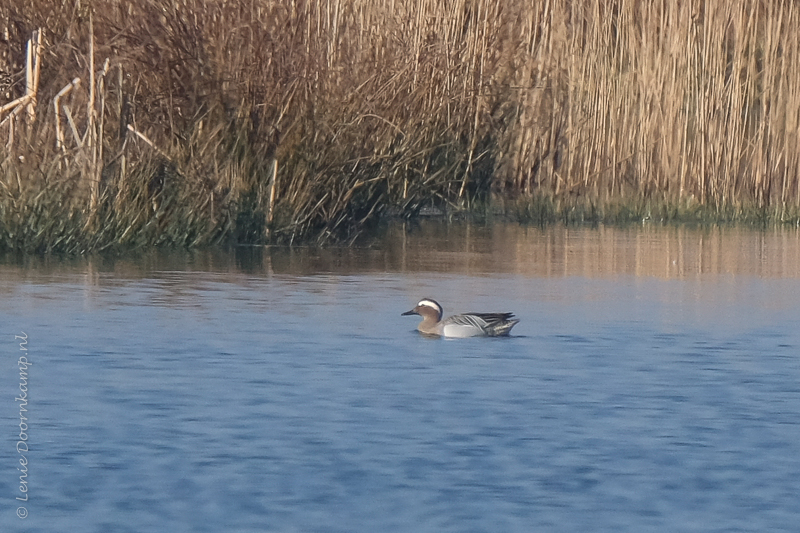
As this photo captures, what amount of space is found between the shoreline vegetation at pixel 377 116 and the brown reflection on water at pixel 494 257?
352 mm

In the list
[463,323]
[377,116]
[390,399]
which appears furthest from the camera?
[377,116]

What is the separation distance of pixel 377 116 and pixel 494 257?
142 cm

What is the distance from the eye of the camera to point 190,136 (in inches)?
461

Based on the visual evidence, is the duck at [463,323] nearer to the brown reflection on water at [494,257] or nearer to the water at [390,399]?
the water at [390,399]

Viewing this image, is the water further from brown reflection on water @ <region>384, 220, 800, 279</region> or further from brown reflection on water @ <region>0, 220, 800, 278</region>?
brown reflection on water @ <region>384, 220, 800, 279</region>

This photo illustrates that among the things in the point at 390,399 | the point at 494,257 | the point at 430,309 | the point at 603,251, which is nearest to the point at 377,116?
the point at 494,257

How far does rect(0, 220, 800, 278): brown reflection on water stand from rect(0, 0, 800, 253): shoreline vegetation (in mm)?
352

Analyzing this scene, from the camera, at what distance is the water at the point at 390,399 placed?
16.9ft

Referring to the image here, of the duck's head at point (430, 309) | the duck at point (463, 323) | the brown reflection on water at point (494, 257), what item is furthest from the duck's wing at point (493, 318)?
the brown reflection on water at point (494, 257)

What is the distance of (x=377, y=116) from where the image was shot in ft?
39.2

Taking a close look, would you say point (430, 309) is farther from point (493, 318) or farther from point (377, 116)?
point (377, 116)
